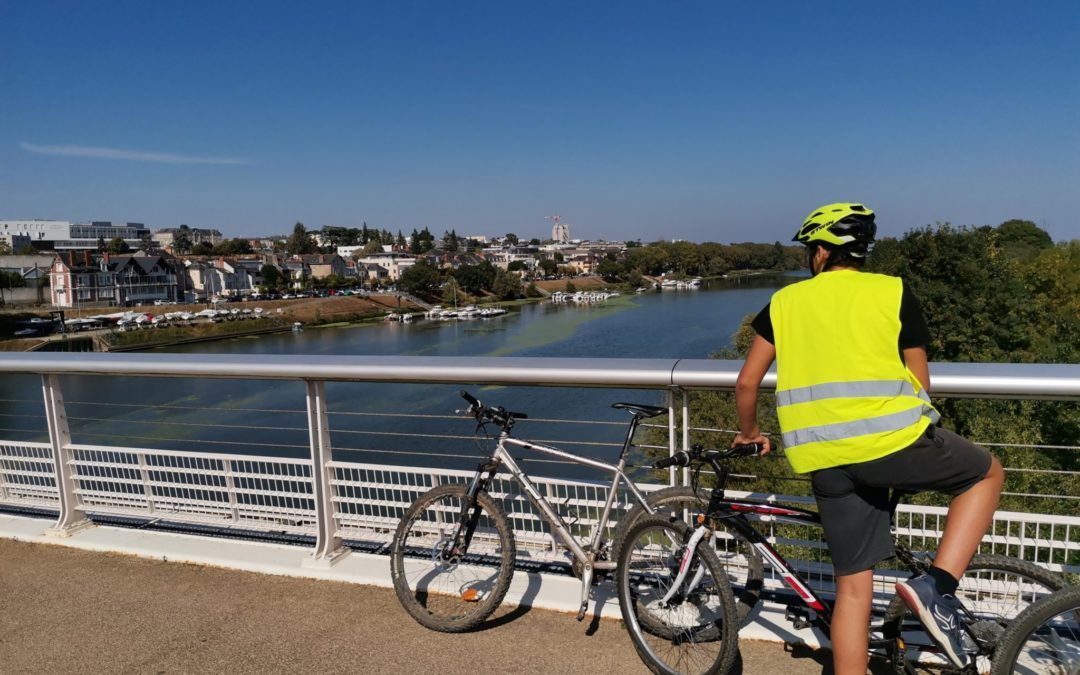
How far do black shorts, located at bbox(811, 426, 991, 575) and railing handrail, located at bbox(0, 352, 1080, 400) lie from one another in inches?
17.7

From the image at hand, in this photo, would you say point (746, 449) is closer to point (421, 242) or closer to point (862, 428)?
point (862, 428)

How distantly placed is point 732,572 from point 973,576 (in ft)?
3.29

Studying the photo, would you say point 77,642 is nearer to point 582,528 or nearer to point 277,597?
point 277,597

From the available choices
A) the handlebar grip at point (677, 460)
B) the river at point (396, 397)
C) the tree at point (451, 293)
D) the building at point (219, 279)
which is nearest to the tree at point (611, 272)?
the tree at point (451, 293)

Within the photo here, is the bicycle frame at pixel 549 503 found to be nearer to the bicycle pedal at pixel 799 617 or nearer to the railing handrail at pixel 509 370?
the railing handrail at pixel 509 370

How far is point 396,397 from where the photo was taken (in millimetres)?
29422

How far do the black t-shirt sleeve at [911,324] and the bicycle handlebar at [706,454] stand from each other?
0.57m

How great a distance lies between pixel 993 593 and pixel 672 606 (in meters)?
1.03

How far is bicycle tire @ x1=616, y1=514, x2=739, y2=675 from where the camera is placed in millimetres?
2418

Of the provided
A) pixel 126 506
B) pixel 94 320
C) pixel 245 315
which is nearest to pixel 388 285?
pixel 245 315

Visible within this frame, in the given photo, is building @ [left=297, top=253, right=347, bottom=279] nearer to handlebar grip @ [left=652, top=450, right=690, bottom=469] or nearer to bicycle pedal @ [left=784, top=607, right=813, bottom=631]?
handlebar grip @ [left=652, top=450, right=690, bottom=469]

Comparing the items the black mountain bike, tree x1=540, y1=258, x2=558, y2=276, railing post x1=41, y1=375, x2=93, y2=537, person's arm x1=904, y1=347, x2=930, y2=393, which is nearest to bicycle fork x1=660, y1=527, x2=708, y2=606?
the black mountain bike

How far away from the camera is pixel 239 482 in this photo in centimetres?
420

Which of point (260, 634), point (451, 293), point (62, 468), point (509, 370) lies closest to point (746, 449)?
point (509, 370)
